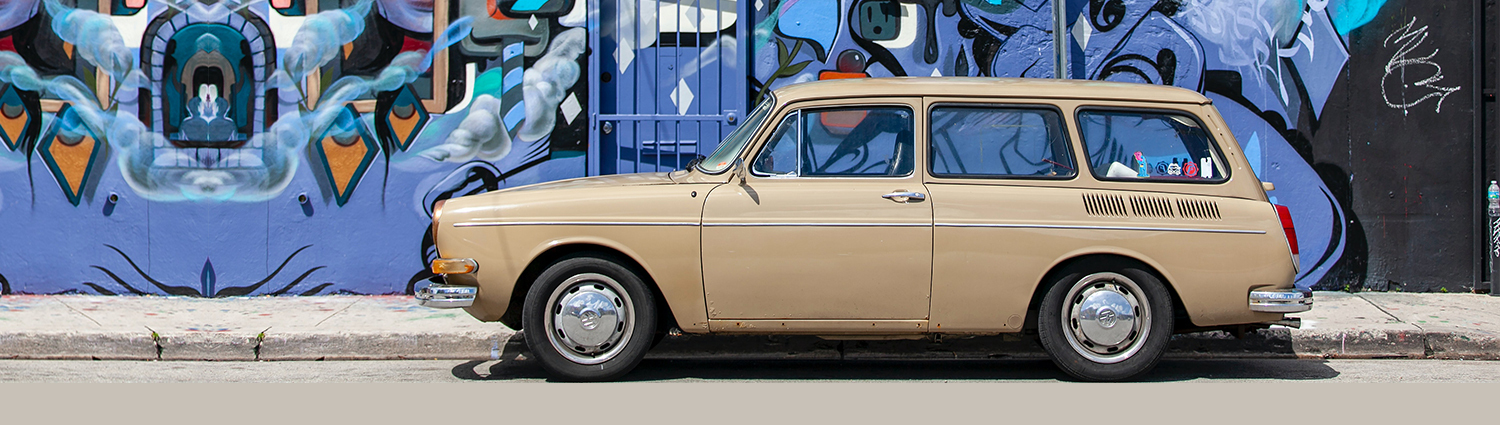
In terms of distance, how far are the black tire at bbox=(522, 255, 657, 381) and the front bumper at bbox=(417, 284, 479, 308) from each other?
0.26 meters

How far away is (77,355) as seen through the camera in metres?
6.62

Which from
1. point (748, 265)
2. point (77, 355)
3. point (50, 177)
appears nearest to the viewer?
point (748, 265)

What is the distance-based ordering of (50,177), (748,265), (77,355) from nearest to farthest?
1. (748,265)
2. (77,355)
3. (50,177)

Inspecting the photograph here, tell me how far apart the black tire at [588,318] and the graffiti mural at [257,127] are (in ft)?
9.71

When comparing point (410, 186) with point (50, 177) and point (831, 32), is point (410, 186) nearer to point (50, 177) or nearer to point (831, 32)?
point (50, 177)

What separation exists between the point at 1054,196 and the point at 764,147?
1.37m

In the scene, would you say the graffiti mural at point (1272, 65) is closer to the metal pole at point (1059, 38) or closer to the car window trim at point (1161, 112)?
the metal pole at point (1059, 38)

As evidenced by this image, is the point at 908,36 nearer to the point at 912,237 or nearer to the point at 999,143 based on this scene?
the point at 999,143

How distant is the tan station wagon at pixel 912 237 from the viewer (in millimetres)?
5414

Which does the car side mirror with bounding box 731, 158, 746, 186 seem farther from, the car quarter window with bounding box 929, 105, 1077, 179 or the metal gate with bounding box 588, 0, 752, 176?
the metal gate with bounding box 588, 0, 752, 176

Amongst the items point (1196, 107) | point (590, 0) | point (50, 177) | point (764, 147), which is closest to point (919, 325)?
point (764, 147)

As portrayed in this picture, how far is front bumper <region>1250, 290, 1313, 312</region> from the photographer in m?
5.39

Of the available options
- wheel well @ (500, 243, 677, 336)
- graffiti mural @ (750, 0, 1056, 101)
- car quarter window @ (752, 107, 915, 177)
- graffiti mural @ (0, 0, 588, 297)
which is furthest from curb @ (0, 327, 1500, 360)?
graffiti mural @ (750, 0, 1056, 101)

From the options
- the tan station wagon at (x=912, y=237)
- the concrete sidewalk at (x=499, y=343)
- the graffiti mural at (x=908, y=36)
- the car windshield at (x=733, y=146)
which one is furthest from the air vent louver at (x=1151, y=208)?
the graffiti mural at (x=908, y=36)
